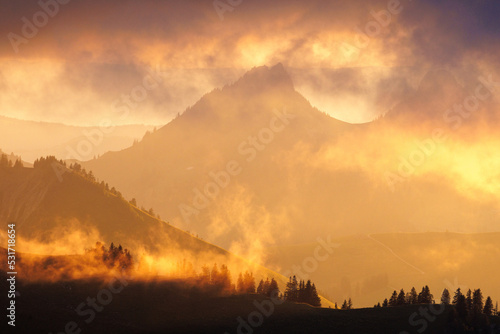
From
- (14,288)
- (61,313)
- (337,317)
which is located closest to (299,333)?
(337,317)

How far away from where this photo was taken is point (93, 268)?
557ft

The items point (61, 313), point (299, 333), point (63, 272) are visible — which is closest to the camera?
point (299, 333)

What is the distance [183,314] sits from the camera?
13600cm

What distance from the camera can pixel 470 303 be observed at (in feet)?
422

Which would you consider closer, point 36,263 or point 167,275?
point 36,263

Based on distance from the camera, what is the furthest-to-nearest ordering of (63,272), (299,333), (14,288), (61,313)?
(63,272) < (14,288) < (61,313) < (299,333)

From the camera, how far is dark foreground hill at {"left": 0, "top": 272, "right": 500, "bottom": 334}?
119875 mm

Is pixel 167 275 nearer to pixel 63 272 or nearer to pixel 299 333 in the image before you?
pixel 63 272

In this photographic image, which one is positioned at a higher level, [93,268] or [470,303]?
[93,268]

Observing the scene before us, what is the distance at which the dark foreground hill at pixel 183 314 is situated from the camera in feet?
393

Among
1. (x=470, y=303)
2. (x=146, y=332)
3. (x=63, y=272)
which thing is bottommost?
(x=146, y=332)

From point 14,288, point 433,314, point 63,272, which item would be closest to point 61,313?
point 14,288

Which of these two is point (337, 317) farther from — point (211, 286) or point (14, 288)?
point (14, 288)

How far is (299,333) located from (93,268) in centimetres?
8425
